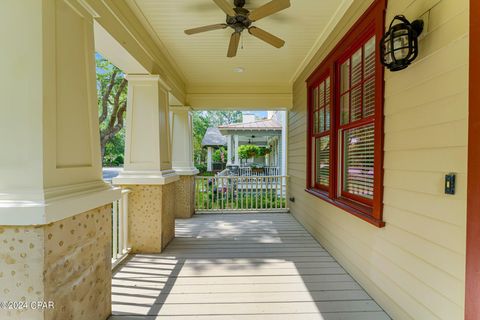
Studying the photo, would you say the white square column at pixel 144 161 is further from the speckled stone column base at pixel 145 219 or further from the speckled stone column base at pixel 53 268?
the speckled stone column base at pixel 53 268

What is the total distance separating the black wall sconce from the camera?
1696mm

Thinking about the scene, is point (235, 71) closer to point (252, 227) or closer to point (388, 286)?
point (252, 227)

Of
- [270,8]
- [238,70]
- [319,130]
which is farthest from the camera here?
[238,70]

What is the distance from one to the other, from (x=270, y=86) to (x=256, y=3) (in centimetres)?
300

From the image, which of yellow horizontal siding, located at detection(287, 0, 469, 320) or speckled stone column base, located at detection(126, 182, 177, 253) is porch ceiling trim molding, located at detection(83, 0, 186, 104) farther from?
yellow horizontal siding, located at detection(287, 0, 469, 320)

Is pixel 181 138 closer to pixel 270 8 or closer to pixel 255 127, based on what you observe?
pixel 270 8

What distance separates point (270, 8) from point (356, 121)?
142 cm

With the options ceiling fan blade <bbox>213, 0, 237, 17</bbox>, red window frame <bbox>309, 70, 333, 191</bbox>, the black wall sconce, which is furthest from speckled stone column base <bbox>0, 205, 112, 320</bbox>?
red window frame <bbox>309, 70, 333, 191</bbox>

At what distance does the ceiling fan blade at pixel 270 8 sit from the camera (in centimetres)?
225

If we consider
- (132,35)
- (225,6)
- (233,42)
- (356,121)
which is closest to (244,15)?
(225,6)

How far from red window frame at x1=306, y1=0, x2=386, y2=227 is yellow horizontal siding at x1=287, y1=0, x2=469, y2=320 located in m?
0.07

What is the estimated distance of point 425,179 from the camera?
1665 millimetres

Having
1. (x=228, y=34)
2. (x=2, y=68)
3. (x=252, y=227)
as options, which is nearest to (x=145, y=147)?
(x=228, y=34)

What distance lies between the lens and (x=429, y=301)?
5.36 feet
